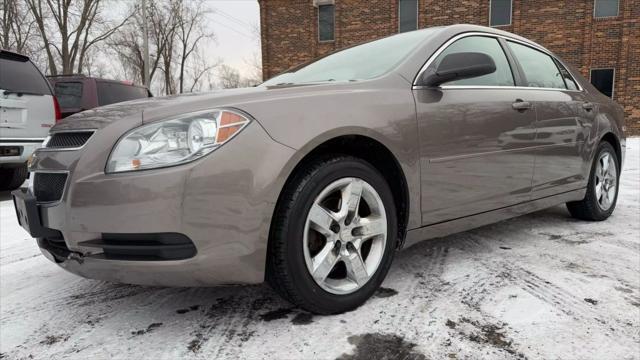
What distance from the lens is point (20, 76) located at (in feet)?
16.9

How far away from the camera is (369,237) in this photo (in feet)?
6.68

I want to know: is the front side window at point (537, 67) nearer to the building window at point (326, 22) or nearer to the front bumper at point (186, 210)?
the front bumper at point (186, 210)

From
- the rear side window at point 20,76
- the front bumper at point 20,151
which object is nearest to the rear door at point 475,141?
the front bumper at point 20,151

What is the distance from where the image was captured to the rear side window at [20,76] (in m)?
4.98

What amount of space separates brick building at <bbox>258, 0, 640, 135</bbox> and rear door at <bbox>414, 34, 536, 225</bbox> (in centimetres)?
1273

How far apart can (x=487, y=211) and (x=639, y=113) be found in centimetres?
1726

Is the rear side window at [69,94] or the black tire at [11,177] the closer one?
the black tire at [11,177]

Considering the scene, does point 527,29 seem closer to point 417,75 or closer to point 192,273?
point 417,75

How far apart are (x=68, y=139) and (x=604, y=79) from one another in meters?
18.8

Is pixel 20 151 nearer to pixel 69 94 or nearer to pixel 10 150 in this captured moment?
pixel 10 150

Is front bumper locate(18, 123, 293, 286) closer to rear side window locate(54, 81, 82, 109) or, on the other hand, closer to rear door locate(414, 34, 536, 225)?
rear door locate(414, 34, 536, 225)

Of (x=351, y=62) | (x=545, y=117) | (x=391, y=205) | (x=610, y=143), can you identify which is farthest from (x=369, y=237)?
(x=610, y=143)

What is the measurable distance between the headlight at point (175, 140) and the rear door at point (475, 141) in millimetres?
1063

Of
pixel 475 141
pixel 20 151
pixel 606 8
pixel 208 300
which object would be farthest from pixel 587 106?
pixel 606 8
